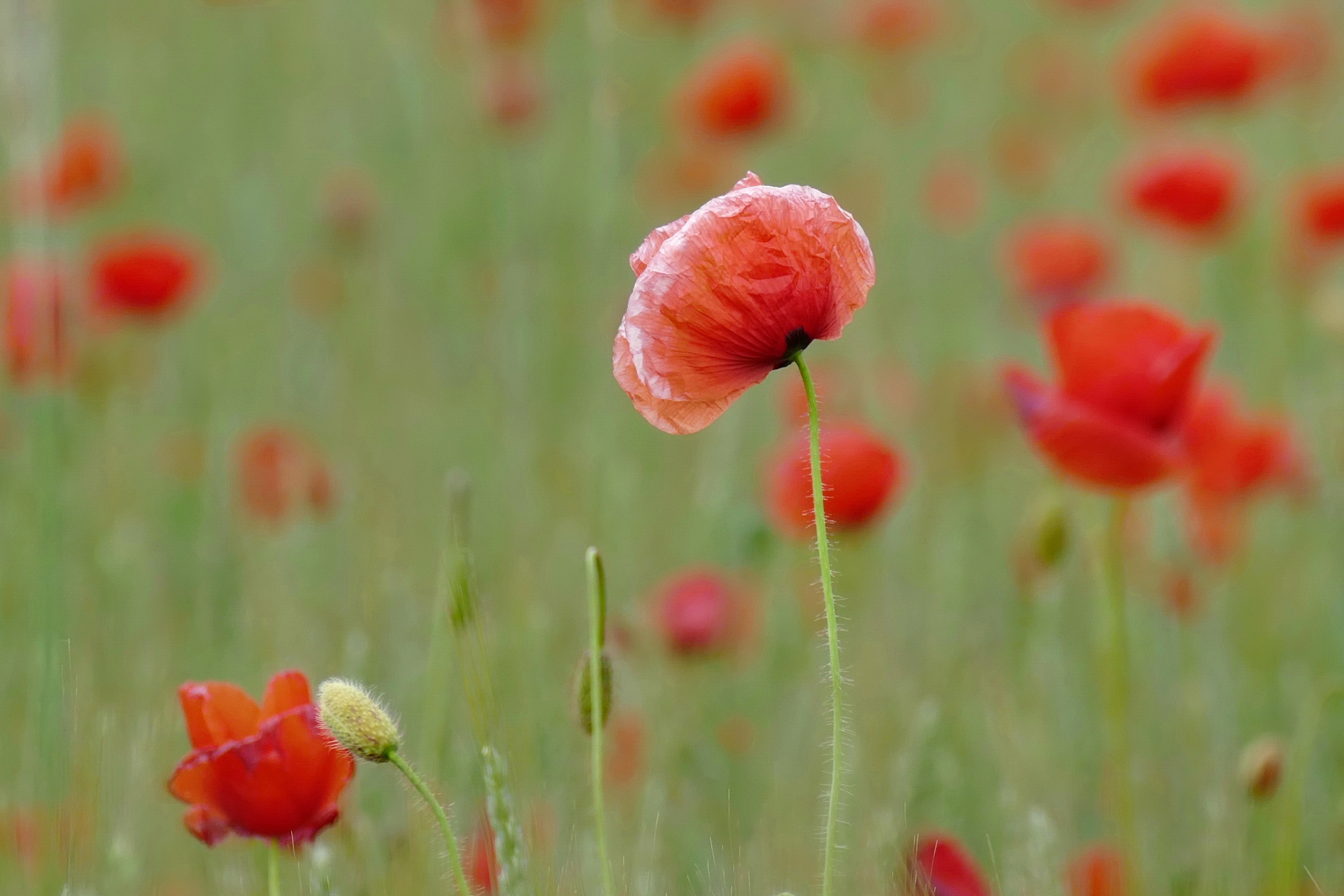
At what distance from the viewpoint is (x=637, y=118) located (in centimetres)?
398

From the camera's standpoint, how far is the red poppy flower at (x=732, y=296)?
728 mm

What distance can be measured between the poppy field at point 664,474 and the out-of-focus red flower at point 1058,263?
0.05ft

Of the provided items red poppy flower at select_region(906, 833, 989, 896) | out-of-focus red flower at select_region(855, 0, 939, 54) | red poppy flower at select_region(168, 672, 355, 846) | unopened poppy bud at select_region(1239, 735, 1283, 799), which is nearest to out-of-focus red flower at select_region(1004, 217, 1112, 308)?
out-of-focus red flower at select_region(855, 0, 939, 54)

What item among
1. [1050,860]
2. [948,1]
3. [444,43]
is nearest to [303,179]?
[444,43]

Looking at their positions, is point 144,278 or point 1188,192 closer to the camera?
point 144,278

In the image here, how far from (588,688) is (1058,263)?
198 cm

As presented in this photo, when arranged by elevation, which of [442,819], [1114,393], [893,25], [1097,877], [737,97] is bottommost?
[1097,877]

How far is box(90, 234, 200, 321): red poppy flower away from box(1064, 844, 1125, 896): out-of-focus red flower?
1487 millimetres

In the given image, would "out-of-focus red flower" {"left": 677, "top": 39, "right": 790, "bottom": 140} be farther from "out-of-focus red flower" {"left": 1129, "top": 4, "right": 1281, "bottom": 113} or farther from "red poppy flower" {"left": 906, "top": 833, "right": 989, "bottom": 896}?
"red poppy flower" {"left": 906, "top": 833, "right": 989, "bottom": 896}

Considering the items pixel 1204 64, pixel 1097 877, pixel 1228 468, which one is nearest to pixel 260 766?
pixel 1097 877

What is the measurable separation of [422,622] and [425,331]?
1.53m

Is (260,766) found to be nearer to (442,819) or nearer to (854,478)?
(442,819)

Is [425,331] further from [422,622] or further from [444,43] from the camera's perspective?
[422,622]

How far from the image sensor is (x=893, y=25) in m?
3.36
